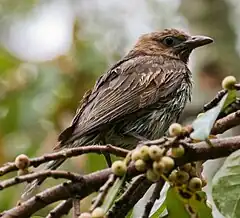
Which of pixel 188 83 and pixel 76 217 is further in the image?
pixel 188 83

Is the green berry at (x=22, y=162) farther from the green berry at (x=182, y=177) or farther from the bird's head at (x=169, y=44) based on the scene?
the bird's head at (x=169, y=44)

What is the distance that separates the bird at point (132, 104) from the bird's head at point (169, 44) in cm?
18

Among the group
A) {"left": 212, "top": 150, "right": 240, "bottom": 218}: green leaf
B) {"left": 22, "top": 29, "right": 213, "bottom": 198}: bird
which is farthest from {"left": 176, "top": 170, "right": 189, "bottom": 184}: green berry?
{"left": 22, "top": 29, "right": 213, "bottom": 198}: bird

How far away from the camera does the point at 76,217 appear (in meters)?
2.04

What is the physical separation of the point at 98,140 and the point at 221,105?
2167 millimetres

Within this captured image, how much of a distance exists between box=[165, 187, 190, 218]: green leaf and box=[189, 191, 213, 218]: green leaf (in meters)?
0.04

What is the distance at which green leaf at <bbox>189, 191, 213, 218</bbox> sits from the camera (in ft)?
7.65

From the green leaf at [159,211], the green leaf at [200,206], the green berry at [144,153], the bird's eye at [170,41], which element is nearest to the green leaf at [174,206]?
the green leaf at [200,206]

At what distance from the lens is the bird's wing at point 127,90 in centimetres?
435

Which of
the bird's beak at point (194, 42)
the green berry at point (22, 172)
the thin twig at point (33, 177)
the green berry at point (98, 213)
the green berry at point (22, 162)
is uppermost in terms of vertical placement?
the bird's beak at point (194, 42)

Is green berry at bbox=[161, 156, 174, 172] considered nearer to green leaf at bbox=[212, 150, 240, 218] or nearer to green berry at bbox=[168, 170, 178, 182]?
green berry at bbox=[168, 170, 178, 182]

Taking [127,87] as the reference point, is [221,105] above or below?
below

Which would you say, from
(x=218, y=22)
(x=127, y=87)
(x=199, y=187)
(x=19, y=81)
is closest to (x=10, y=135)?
(x=19, y=81)

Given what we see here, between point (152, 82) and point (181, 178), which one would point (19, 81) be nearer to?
point (152, 82)
